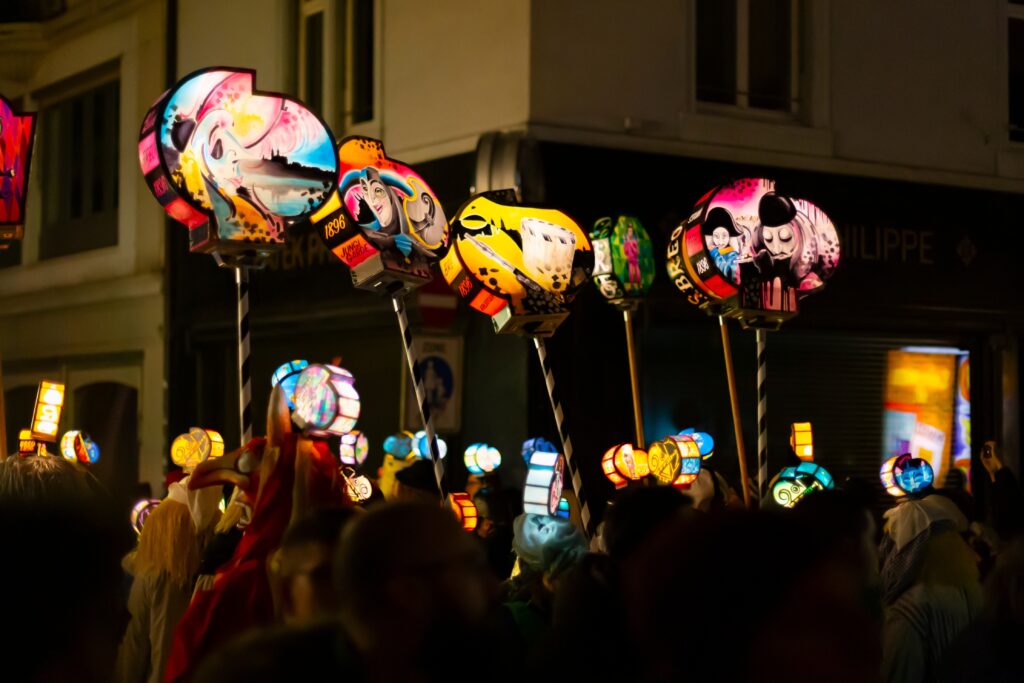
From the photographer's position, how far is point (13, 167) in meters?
6.86

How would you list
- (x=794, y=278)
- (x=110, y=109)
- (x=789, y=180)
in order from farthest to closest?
(x=110, y=109) → (x=789, y=180) → (x=794, y=278)

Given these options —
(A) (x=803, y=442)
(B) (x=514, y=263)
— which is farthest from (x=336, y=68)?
(B) (x=514, y=263)

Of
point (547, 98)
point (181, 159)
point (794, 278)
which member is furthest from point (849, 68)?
point (181, 159)

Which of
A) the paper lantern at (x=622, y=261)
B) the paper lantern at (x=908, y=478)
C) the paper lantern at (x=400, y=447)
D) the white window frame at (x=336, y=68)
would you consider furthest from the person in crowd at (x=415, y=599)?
the white window frame at (x=336, y=68)

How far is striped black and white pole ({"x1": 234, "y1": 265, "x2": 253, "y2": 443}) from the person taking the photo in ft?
20.5

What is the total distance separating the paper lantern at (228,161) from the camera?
20.5 feet

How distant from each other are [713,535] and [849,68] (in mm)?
12948

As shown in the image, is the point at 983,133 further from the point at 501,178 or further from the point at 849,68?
the point at 501,178

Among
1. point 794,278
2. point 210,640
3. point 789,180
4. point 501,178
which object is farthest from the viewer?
point 789,180

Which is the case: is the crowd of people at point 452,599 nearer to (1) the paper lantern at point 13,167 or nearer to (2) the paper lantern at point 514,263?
(1) the paper lantern at point 13,167

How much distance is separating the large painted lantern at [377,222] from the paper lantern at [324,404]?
154 centimetres

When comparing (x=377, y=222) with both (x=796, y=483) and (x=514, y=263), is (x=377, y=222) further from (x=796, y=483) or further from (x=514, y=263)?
(x=796, y=483)

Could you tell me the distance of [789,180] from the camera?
14.1m

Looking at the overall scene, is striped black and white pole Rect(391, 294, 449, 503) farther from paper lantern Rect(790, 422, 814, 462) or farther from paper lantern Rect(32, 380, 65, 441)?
paper lantern Rect(790, 422, 814, 462)
